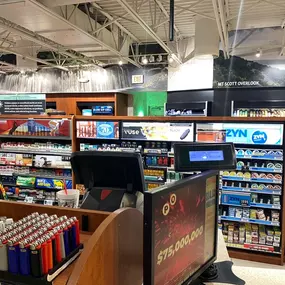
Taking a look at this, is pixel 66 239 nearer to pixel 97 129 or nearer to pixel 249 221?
pixel 249 221

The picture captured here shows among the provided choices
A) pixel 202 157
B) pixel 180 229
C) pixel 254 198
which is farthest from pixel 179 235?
pixel 254 198

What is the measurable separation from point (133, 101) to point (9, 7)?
18.5 ft

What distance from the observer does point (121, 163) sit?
1.72 metres

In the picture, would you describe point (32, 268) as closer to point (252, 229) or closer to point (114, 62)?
point (252, 229)

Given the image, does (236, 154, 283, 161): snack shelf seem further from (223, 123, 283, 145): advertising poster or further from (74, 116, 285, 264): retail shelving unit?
(223, 123, 283, 145): advertising poster

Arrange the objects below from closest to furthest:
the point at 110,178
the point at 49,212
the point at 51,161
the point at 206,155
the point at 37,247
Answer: the point at 37,247, the point at 49,212, the point at 206,155, the point at 110,178, the point at 51,161

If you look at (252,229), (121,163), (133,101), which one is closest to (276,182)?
(252,229)

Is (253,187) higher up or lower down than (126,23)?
lower down

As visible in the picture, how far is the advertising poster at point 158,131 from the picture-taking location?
14.9ft

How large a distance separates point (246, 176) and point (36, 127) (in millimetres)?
3891

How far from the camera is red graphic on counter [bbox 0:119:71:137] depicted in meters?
5.30

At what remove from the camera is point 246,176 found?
13.8 ft

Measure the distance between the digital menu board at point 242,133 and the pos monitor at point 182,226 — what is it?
277 cm

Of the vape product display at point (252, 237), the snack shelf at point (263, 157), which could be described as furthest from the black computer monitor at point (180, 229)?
the vape product display at point (252, 237)
